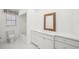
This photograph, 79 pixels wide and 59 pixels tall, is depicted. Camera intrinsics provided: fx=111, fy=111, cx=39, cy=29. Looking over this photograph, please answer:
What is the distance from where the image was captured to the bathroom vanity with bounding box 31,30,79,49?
5.87 feet

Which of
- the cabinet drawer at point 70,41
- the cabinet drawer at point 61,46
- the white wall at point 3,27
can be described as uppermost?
the white wall at point 3,27

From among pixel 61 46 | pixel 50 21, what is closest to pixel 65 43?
pixel 61 46

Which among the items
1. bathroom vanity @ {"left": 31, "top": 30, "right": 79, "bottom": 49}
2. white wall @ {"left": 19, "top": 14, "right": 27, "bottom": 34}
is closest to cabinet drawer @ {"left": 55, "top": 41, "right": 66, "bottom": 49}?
bathroom vanity @ {"left": 31, "top": 30, "right": 79, "bottom": 49}

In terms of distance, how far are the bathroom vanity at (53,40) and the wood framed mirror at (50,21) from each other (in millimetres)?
101

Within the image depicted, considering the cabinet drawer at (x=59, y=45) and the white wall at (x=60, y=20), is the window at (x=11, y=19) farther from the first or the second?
the cabinet drawer at (x=59, y=45)

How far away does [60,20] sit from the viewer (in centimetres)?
192

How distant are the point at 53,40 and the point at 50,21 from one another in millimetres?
347

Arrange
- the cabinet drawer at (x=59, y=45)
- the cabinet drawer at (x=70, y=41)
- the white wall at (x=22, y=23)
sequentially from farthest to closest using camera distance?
the white wall at (x=22, y=23), the cabinet drawer at (x=59, y=45), the cabinet drawer at (x=70, y=41)

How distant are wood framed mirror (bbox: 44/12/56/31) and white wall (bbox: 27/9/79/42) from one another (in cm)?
5

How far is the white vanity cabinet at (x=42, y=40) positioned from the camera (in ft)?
6.33

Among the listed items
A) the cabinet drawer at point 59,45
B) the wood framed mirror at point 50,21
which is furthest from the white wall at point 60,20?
the cabinet drawer at point 59,45

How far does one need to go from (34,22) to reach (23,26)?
211 mm
